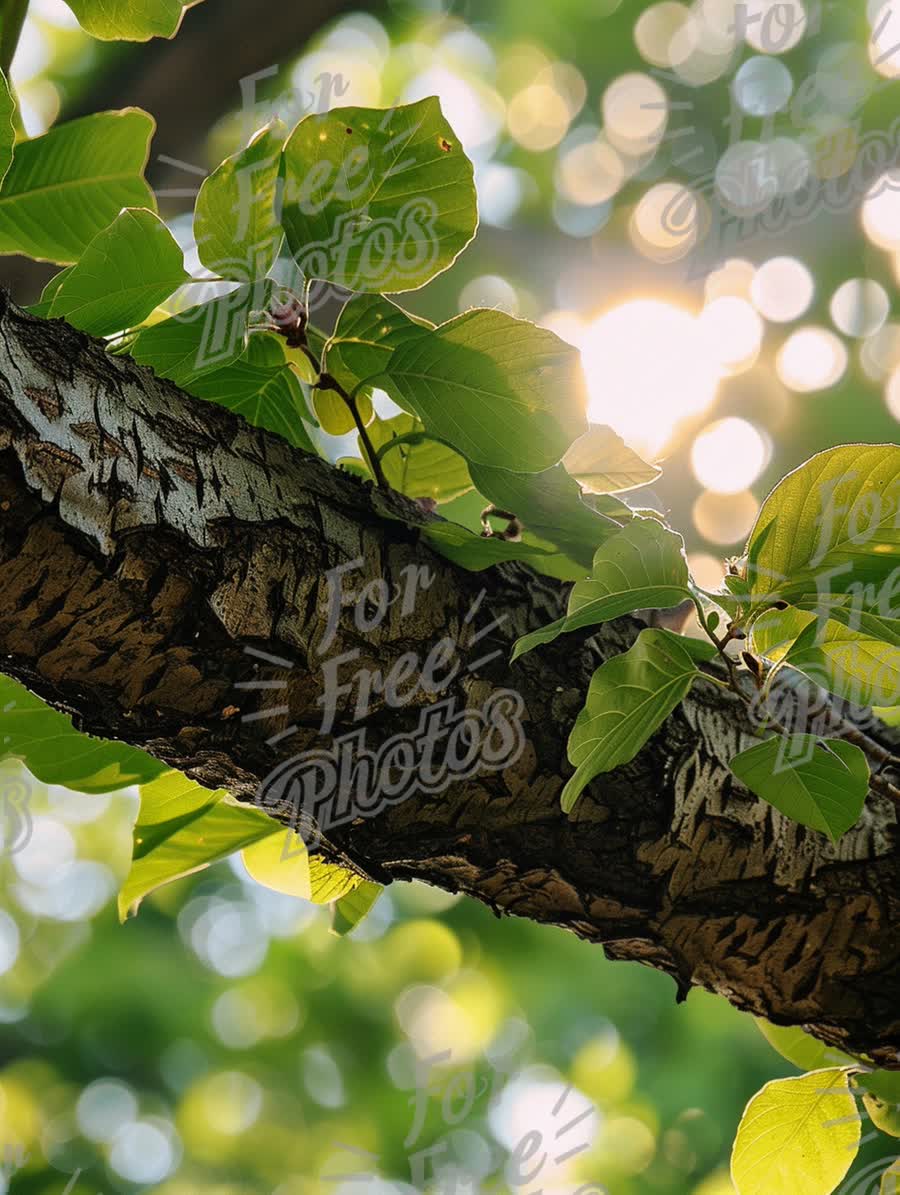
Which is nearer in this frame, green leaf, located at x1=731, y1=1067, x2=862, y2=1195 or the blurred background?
green leaf, located at x1=731, y1=1067, x2=862, y2=1195

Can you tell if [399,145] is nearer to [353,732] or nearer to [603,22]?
[353,732]

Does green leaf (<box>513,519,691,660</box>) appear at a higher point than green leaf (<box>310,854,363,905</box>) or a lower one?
higher

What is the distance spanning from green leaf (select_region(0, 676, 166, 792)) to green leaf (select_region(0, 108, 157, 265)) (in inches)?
9.3

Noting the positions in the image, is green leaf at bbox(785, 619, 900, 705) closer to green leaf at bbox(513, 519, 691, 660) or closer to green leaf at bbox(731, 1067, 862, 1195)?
green leaf at bbox(513, 519, 691, 660)

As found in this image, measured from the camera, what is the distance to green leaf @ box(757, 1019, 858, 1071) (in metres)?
0.62

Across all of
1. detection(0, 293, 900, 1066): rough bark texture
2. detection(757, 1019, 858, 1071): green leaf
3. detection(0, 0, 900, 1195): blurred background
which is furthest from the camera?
detection(0, 0, 900, 1195): blurred background

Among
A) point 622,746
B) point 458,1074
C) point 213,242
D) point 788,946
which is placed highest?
point 213,242

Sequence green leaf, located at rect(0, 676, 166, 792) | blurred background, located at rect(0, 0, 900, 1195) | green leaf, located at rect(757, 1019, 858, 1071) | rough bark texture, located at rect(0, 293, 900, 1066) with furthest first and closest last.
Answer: blurred background, located at rect(0, 0, 900, 1195) → green leaf, located at rect(757, 1019, 858, 1071) → green leaf, located at rect(0, 676, 166, 792) → rough bark texture, located at rect(0, 293, 900, 1066)

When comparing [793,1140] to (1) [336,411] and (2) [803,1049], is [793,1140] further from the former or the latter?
(1) [336,411]

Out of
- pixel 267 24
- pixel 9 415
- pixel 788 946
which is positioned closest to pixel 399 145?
pixel 9 415

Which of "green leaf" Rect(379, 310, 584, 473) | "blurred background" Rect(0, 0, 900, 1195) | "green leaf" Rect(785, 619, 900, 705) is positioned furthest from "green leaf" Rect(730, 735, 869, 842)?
"blurred background" Rect(0, 0, 900, 1195)

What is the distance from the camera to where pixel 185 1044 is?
2545 mm

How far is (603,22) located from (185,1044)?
2767 millimetres

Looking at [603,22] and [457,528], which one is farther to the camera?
[603,22]
